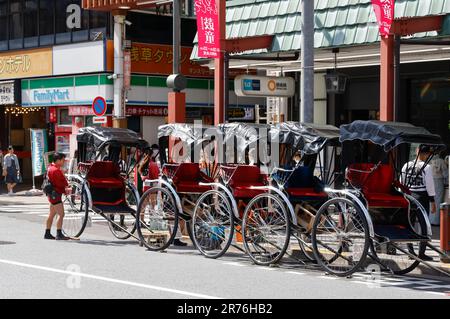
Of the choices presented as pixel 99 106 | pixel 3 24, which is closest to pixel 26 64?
pixel 3 24

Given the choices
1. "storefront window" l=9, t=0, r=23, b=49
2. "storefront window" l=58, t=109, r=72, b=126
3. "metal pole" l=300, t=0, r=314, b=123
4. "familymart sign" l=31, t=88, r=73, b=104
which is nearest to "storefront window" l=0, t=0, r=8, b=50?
"storefront window" l=9, t=0, r=23, b=49

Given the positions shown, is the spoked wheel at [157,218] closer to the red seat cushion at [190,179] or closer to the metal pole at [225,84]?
the red seat cushion at [190,179]

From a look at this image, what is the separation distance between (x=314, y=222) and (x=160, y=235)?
145 inches

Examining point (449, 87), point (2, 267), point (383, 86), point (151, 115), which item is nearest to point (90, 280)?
point (2, 267)

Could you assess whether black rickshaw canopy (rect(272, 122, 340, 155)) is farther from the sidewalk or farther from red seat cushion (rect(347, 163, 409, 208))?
the sidewalk

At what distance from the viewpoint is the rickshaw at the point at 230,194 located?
14523 millimetres

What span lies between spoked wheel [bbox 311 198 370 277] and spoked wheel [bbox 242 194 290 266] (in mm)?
490

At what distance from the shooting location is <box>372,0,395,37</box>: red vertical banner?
653 inches

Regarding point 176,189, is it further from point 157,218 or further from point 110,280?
point 110,280

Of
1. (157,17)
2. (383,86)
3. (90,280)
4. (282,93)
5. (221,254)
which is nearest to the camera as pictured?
(90,280)

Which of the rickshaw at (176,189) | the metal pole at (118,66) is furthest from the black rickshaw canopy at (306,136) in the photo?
the metal pole at (118,66)

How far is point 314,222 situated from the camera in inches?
516
